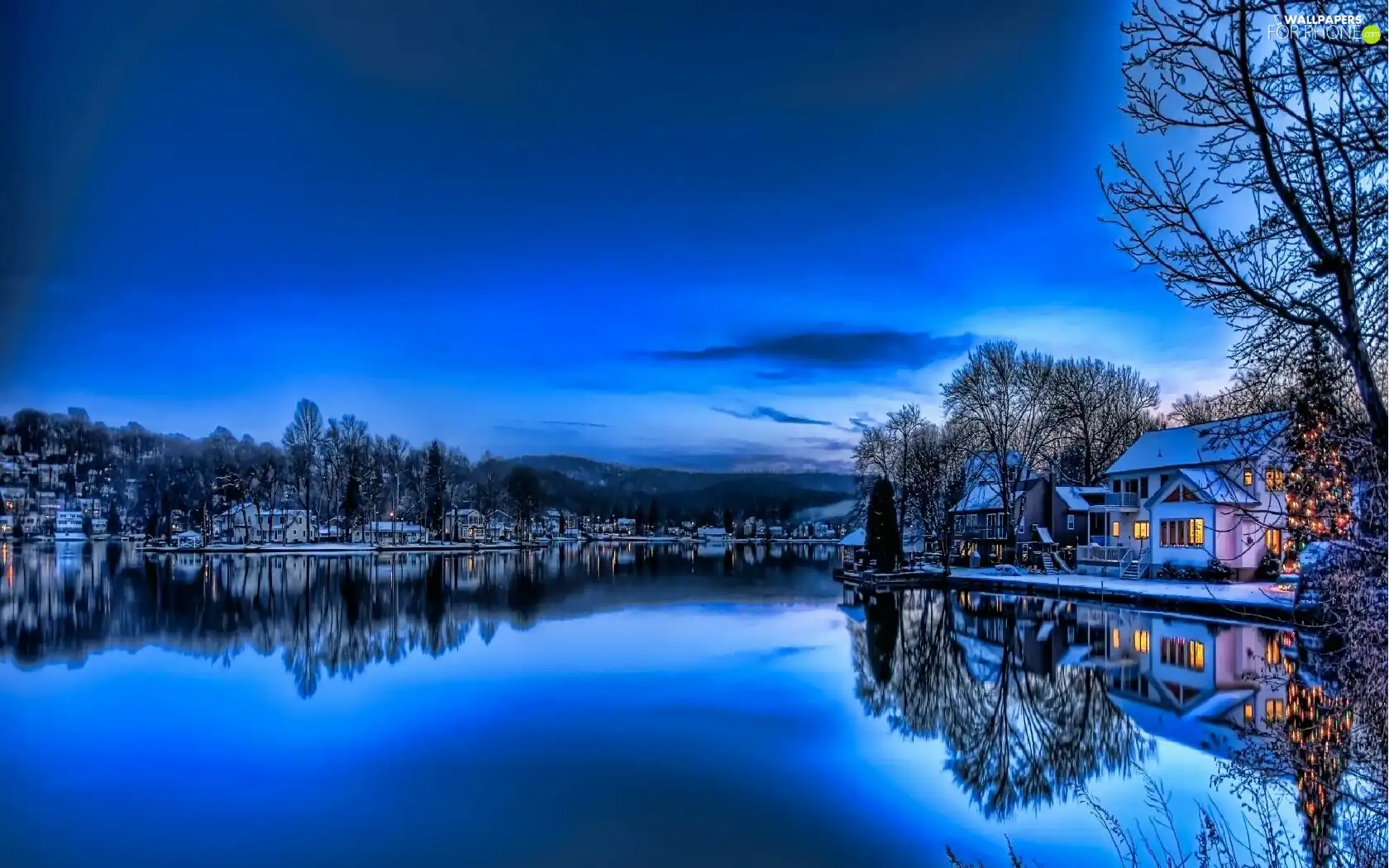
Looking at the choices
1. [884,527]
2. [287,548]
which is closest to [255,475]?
[287,548]

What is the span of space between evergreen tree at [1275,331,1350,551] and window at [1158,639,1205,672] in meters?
14.4

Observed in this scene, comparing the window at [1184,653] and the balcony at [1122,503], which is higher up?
the balcony at [1122,503]

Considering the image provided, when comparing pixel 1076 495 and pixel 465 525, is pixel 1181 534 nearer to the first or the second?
pixel 1076 495

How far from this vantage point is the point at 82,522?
4439 inches

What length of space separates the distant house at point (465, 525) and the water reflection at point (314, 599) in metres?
34.5

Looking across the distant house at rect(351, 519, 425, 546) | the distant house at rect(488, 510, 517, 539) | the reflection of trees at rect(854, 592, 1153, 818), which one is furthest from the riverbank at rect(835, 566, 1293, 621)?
the distant house at rect(488, 510, 517, 539)

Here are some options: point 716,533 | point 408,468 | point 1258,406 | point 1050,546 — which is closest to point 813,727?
point 1258,406

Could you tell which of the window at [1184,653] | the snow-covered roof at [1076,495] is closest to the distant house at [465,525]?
the snow-covered roof at [1076,495]

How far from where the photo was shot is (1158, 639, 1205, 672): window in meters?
18.2

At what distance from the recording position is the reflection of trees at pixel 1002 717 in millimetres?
11625

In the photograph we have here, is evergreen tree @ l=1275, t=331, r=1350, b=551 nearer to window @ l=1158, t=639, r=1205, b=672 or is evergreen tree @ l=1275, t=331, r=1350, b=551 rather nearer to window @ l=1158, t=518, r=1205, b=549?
window @ l=1158, t=639, r=1205, b=672

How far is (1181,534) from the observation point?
34438mm

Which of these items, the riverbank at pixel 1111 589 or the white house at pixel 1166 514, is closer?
the riverbank at pixel 1111 589

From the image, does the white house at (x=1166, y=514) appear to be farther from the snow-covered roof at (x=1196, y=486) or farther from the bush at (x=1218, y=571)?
the bush at (x=1218, y=571)
